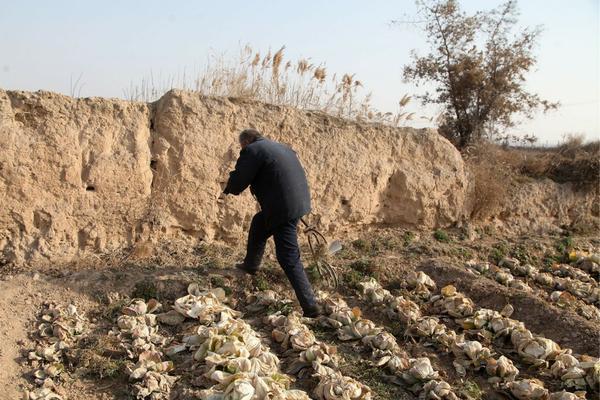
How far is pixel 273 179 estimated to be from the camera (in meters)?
4.79

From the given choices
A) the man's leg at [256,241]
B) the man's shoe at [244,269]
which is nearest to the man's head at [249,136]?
the man's leg at [256,241]

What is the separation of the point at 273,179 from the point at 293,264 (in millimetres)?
720

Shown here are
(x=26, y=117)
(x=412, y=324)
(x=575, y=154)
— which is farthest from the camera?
(x=575, y=154)

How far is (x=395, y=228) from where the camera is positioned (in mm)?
7488

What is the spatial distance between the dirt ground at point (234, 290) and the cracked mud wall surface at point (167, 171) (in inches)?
10.7

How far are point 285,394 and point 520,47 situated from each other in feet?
25.1

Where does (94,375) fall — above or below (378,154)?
below

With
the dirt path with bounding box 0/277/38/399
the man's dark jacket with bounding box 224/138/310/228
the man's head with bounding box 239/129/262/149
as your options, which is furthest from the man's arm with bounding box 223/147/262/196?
the dirt path with bounding box 0/277/38/399

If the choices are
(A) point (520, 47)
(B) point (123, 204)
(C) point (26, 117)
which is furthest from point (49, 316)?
(A) point (520, 47)

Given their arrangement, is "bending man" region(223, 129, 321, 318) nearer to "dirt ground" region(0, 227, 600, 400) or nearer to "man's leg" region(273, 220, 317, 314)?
"man's leg" region(273, 220, 317, 314)

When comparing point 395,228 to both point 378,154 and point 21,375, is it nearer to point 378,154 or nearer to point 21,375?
point 378,154

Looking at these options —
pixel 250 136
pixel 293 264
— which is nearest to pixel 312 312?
pixel 293 264

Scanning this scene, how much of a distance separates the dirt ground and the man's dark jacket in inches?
36.3

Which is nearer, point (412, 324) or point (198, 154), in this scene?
point (412, 324)
